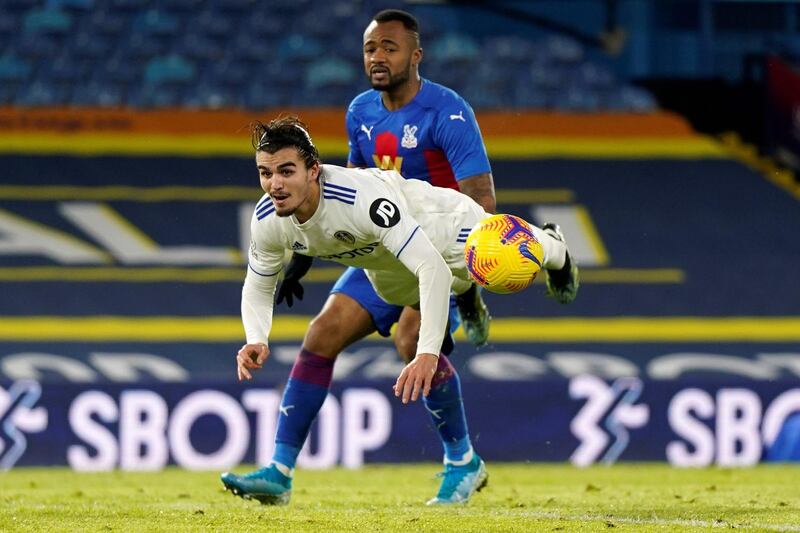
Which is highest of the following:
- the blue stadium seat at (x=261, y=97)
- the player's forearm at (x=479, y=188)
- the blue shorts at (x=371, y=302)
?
the blue stadium seat at (x=261, y=97)

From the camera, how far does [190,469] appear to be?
37.4ft

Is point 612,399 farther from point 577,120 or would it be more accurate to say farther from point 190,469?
point 577,120

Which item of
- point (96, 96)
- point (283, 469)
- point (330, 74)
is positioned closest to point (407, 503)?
point (283, 469)

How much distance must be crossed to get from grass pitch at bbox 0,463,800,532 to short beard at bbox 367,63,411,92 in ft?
6.40

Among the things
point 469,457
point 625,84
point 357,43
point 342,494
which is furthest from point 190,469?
point 625,84

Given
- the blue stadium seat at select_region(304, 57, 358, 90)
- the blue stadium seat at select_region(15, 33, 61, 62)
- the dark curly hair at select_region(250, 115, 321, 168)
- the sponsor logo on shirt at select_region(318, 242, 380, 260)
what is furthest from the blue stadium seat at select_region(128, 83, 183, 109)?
the dark curly hair at select_region(250, 115, 321, 168)

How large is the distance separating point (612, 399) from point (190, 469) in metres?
3.39

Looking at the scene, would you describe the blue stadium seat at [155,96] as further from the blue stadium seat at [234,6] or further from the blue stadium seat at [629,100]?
the blue stadium seat at [629,100]

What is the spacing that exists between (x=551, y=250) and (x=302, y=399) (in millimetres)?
1350

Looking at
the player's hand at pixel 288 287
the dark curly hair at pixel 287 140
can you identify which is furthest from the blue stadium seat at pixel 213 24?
the dark curly hair at pixel 287 140

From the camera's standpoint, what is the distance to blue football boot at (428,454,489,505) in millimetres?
7043

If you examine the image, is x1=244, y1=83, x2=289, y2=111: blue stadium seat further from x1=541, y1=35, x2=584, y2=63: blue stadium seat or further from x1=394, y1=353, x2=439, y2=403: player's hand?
x1=394, y1=353, x2=439, y2=403: player's hand

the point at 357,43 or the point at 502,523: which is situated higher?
the point at 357,43

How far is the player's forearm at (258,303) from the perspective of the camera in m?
6.39
